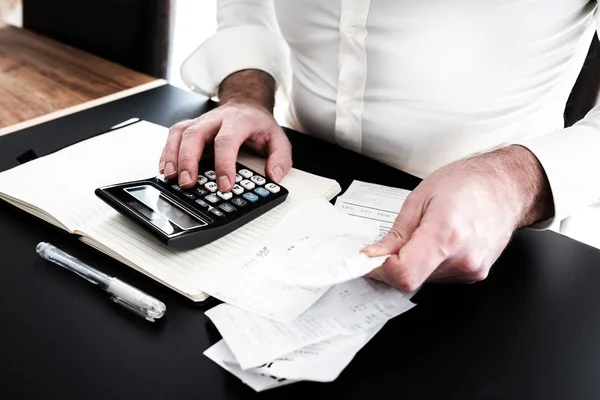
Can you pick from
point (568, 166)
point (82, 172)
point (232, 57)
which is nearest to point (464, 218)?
point (568, 166)

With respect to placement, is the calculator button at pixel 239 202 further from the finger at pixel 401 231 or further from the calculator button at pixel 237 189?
the finger at pixel 401 231

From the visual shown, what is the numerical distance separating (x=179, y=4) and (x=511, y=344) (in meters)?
1.38

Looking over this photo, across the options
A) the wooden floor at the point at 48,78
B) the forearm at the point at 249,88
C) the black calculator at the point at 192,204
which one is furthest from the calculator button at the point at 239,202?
the wooden floor at the point at 48,78

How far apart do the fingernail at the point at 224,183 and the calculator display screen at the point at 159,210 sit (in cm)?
6

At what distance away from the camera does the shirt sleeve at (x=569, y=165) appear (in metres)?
0.62

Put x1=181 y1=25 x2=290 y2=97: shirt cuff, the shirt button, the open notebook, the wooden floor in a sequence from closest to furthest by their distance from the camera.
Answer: the open notebook < the shirt button < x1=181 y1=25 x2=290 y2=97: shirt cuff < the wooden floor

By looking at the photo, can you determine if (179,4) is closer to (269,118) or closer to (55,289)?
(269,118)

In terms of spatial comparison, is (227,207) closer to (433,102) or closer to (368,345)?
(368,345)

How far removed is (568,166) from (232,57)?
1.77 feet

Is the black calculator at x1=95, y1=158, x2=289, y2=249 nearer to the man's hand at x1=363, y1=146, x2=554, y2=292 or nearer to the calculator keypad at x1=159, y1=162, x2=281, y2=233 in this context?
the calculator keypad at x1=159, y1=162, x2=281, y2=233

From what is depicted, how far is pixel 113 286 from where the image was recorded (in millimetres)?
539

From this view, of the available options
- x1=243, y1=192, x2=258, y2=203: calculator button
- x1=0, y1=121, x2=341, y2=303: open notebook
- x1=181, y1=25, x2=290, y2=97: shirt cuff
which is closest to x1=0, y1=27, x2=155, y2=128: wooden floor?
x1=181, y1=25, x2=290, y2=97: shirt cuff

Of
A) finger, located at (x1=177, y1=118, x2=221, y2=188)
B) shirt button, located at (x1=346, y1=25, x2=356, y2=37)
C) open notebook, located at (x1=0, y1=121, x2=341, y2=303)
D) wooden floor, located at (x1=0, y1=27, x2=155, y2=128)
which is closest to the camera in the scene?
open notebook, located at (x1=0, y1=121, x2=341, y2=303)

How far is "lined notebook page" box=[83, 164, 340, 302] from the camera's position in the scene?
0.54 meters
